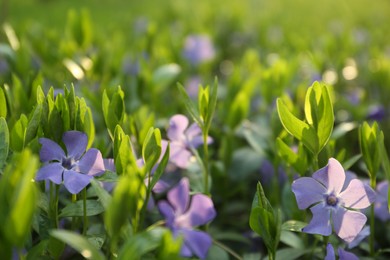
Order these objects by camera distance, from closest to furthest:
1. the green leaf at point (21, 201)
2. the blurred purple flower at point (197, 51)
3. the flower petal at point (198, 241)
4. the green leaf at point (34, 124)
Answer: the green leaf at point (21, 201) → the flower petal at point (198, 241) → the green leaf at point (34, 124) → the blurred purple flower at point (197, 51)

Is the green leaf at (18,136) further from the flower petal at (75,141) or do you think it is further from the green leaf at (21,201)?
the green leaf at (21,201)

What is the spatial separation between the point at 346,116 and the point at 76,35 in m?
0.96

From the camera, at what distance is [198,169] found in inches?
49.9

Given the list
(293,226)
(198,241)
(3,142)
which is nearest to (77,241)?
(198,241)

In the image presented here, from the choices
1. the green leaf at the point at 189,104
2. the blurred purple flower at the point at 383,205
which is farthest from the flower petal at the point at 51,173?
the blurred purple flower at the point at 383,205

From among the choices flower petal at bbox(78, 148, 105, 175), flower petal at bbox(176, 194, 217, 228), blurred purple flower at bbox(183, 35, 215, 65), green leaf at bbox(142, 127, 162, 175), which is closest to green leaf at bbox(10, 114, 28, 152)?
flower petal at bbox(78, 148, 105, 175)

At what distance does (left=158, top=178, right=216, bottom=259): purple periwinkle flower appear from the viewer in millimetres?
802

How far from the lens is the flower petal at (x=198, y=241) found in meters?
0.79

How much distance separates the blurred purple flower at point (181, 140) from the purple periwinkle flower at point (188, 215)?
0.33 meters

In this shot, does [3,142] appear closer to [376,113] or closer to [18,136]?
[18,136]

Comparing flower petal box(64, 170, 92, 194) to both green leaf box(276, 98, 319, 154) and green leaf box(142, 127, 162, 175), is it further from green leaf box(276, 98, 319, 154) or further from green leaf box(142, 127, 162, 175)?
green leaf box(276, 98, 319, 154)

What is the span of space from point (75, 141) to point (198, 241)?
276mm

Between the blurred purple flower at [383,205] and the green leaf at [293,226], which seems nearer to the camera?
the green leaf at [293,226]

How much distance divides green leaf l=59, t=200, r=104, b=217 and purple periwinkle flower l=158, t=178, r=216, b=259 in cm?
16
